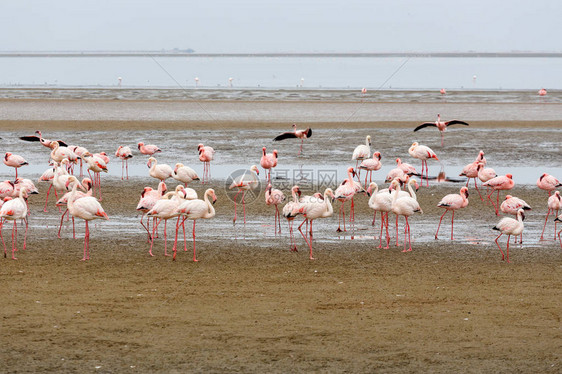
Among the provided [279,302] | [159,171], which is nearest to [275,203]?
[159,171]

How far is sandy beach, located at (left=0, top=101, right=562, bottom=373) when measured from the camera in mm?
8352

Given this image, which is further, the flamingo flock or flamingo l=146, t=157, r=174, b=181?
flamingo l=146, t=157, r=174, b=181

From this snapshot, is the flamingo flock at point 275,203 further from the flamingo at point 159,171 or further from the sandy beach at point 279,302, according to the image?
the sandy beach at point 279,302

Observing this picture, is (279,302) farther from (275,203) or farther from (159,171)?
(159,171)

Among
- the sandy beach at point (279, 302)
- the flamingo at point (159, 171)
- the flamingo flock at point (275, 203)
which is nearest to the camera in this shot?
the sandy beach at point (279, 302)

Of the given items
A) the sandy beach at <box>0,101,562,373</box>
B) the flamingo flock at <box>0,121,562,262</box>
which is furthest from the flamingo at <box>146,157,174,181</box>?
the sandy beach at <box>0,101,562,373</box>

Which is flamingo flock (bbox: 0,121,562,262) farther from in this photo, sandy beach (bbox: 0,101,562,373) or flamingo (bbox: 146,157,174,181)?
sandy beach (bbox: 0,101,562,373)

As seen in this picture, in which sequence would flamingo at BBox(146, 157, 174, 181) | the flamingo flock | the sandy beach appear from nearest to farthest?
the sandy beach
the flamingo flock
flamingo at BBox(146, 157, 174, 181)

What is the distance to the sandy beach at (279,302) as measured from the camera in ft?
27.4

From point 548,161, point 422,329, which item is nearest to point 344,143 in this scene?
point 548,161

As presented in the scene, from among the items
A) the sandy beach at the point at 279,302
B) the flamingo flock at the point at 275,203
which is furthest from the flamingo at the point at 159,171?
the sandy beach at the point at 279,302

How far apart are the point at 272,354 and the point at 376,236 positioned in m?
6.04

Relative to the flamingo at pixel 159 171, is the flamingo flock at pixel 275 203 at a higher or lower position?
lower

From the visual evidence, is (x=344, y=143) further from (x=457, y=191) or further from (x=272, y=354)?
(x=272, y=354)
